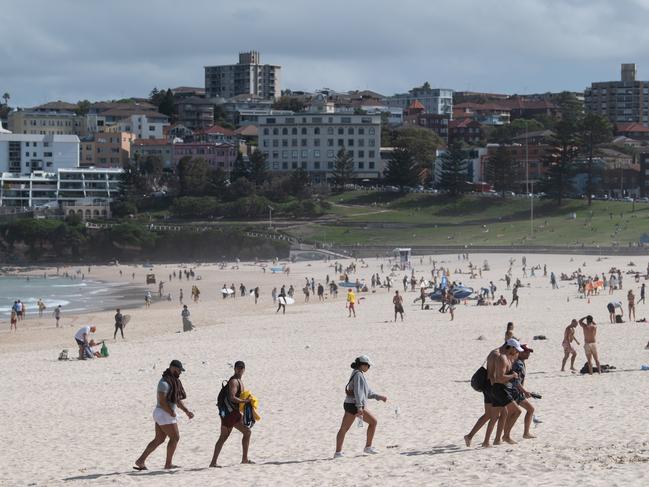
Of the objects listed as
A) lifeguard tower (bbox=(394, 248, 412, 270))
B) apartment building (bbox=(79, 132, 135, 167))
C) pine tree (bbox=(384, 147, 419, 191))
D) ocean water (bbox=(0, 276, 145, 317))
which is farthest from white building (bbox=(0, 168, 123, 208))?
lifeguard tower (bbox=(394, 248, 412, 270))

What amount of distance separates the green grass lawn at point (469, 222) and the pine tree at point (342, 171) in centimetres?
282

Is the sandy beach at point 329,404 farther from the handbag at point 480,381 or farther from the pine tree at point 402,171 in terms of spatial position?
the pine tree at point 402,171

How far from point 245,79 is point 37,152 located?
65.2 meters

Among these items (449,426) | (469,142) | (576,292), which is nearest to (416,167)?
(469,142)

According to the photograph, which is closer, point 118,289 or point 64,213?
point 118,289

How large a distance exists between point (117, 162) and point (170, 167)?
5962 mm

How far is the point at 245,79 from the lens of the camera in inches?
6914

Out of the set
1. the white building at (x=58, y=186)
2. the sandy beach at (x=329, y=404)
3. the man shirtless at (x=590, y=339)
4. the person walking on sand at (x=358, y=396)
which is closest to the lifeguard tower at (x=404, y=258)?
the sandy beach at (x=329, y=404)

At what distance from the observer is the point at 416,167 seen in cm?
9106

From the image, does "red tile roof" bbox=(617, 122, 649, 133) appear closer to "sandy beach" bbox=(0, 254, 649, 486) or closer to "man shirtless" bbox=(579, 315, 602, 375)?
"sandy beach" bbox=(0, 254, 649, 486)

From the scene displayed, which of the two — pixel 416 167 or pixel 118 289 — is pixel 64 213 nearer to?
pixel 416 167

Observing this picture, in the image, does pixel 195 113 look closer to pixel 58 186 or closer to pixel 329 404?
pixel 58 186

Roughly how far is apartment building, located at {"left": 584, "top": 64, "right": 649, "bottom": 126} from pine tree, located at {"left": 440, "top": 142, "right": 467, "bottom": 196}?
232 feet

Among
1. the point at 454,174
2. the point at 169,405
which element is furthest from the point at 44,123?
the point at 169,405
